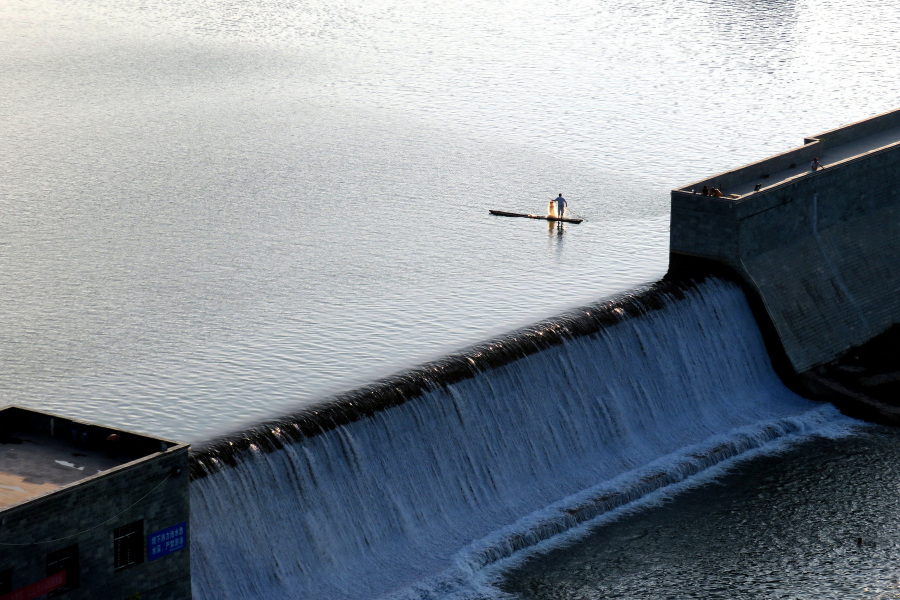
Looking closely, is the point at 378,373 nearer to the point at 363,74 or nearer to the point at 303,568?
the point at 303,568

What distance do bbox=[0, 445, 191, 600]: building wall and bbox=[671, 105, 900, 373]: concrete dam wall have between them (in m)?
26.1

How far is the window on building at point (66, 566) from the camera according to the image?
102 feet

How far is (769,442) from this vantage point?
49562mm

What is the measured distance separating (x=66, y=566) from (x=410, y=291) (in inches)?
963

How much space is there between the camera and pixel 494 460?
4378 centimetres

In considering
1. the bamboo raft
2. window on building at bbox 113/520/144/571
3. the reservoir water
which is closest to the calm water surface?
the reservoir water

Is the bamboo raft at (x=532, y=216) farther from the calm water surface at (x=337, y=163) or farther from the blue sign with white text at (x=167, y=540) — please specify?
the blue sign with white text at (x=167, y=540)

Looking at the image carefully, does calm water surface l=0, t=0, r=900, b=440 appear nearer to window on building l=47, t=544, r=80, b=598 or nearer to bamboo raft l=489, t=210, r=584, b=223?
bamboo raft l=489, t=210, r=584, b=223

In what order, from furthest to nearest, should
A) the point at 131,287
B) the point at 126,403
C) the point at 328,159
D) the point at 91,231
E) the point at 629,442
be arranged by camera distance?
the point at 328,159 → the point at 91,231 → the point at 131,287 → the point at 629,442 → the point at 126,403

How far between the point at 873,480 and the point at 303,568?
62.4 feet

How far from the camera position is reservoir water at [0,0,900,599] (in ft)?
133

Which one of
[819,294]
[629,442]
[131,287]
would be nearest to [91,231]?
[131,287]

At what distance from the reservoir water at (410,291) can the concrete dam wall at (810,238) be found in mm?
1870

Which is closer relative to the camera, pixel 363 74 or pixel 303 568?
pixel 303 568
